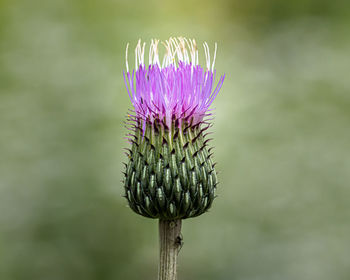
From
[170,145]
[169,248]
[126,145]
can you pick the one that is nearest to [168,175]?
Result: [170,145]

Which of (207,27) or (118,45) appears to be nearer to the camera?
(118,45)

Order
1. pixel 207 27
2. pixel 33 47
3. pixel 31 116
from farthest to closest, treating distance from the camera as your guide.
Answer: pixel 207 27
pixel 33 47
pixel 31 116

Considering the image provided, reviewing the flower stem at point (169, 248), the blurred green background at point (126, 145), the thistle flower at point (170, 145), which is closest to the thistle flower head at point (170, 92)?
the thistle flower at point (170, 145)

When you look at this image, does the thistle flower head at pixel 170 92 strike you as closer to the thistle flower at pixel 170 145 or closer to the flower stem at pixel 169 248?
the thistle flower at pixel 170 145

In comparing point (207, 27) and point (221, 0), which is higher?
point (221, 0)

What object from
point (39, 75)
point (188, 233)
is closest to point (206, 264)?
point (188, 233)

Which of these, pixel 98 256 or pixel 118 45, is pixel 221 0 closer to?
pixel 118 45

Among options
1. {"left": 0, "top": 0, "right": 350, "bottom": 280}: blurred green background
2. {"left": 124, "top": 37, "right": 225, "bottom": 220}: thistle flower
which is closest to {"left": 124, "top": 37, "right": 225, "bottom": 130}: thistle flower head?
{"left": 124, "top": 37, "right": 225, "bottom": 220}: thistle flower
